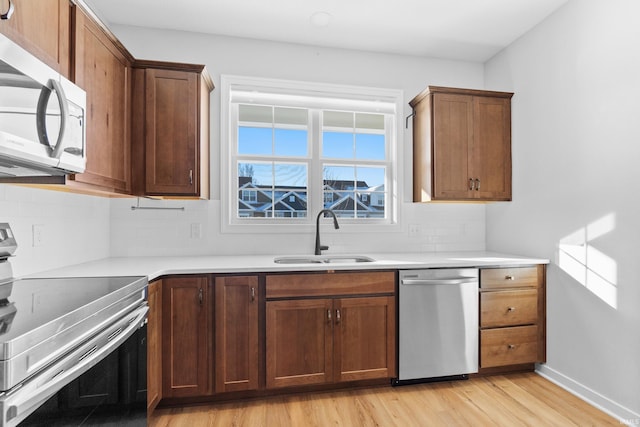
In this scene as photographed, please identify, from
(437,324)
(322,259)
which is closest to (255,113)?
(322,259)

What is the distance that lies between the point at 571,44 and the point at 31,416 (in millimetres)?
3385

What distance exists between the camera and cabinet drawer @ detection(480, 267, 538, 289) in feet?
8.16

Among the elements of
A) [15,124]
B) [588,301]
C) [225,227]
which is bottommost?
[588,301]

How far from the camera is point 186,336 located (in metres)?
2.12

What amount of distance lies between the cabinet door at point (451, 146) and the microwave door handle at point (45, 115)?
7.94ft

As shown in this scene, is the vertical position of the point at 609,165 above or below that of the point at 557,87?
below

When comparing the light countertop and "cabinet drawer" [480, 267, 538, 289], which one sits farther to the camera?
"cabinet drawer" [480, 267, 538, 289]

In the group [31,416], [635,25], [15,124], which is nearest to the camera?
[31,416]

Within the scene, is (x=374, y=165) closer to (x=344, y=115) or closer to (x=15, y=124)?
(x=344, y=115)

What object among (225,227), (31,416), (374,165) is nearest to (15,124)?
(31,416)

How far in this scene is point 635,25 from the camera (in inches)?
79.0

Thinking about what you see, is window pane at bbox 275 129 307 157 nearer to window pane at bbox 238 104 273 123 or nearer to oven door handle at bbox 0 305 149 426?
window pane at bbox 238 104 273 123

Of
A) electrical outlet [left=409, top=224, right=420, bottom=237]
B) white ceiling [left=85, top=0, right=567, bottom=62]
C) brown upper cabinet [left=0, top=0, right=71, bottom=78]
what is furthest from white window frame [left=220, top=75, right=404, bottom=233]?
brown upper cabinet [left=0, top=0, right=71, bottom=78]

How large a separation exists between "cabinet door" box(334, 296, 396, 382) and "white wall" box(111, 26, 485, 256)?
77 centimetres
